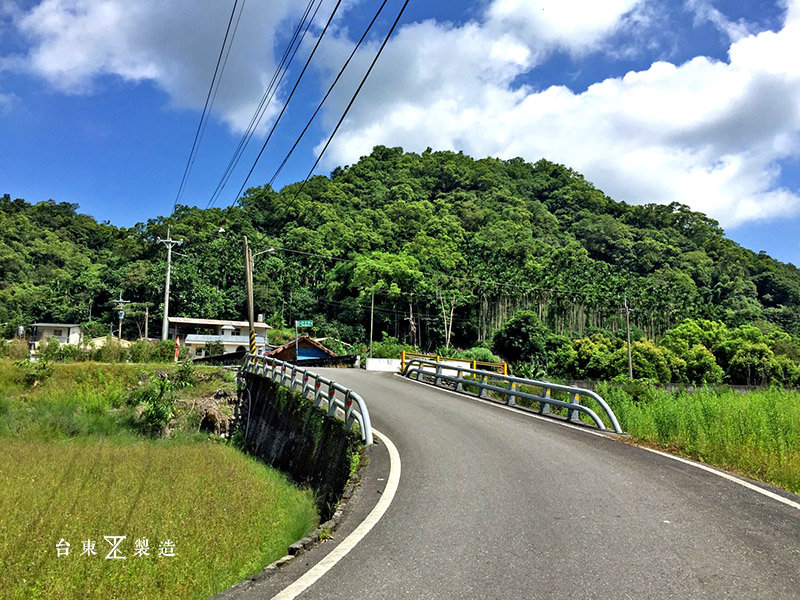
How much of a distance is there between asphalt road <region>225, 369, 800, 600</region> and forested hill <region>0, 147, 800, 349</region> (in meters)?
68.0

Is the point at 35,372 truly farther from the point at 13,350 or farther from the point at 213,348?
the point at 213,348

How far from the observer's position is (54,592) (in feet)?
18.2

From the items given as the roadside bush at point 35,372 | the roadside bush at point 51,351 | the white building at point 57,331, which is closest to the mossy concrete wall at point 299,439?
the roadside bush at point 35,372

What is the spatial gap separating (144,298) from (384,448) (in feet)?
248

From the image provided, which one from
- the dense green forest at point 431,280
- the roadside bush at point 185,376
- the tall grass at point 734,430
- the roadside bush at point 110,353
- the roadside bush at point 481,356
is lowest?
the roadside bush at point 481,356

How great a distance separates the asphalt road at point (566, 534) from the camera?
4023 millimetres

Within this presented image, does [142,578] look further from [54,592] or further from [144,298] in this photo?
[144,298]

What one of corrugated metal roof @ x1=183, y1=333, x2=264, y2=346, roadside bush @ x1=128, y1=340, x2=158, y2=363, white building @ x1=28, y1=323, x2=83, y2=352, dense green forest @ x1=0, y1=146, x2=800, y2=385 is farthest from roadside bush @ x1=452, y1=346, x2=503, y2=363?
white building @ x1=28, y1=323, x2=83, y2=352

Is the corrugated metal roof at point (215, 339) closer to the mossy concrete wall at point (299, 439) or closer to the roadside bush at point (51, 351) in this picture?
the roadside bush at point (51, 351)

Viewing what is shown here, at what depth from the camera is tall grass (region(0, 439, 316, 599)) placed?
5.88 m

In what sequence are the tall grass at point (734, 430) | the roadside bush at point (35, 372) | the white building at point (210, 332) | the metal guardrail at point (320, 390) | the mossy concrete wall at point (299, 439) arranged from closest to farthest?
1. the tall grass at point (734, 430)
2. the mossy concrete wall at point (299, 439)
3. the metal guardrail at point (320, 390)
4. the roadside bush at point (35, 372)
5. the white building at point (210, 332)

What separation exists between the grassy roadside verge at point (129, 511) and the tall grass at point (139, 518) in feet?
0.06

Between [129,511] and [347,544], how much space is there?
5830mm

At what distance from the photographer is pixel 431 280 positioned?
8012cm
